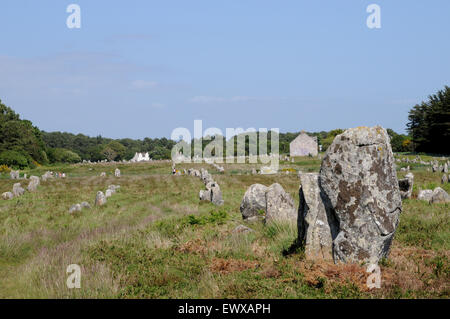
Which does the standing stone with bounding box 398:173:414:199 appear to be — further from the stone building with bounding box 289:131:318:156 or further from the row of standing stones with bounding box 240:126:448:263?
the stone building with bounding box 289:131:318:156

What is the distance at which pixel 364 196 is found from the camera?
8867 millimetres

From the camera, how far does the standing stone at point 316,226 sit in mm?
9656

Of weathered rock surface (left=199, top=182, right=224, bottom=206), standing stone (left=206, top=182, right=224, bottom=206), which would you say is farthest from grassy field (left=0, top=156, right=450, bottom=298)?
weathered rock surface (left=199, top=182, right=224, bottom=206)

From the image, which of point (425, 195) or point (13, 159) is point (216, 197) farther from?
point (13, 159)

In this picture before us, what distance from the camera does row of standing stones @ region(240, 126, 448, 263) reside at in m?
8.82

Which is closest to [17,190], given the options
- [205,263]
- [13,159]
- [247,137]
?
[205,263]

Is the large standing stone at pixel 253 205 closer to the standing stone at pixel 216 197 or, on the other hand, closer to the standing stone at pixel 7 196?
the standing stone at pixel 216 197

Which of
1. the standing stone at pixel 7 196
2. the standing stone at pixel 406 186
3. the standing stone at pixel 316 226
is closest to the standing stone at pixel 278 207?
the standing stone at pixel 316 226

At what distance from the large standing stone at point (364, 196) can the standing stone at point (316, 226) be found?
1.69 ft

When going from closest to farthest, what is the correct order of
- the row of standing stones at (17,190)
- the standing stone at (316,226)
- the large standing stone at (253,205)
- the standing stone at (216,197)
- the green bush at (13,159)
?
→ the standing stone at (316,226) → the large standing stone at (253,205) → the standing stone at (216,197) → the row of standing stones at (17,190) → the green bush at (13,159)
